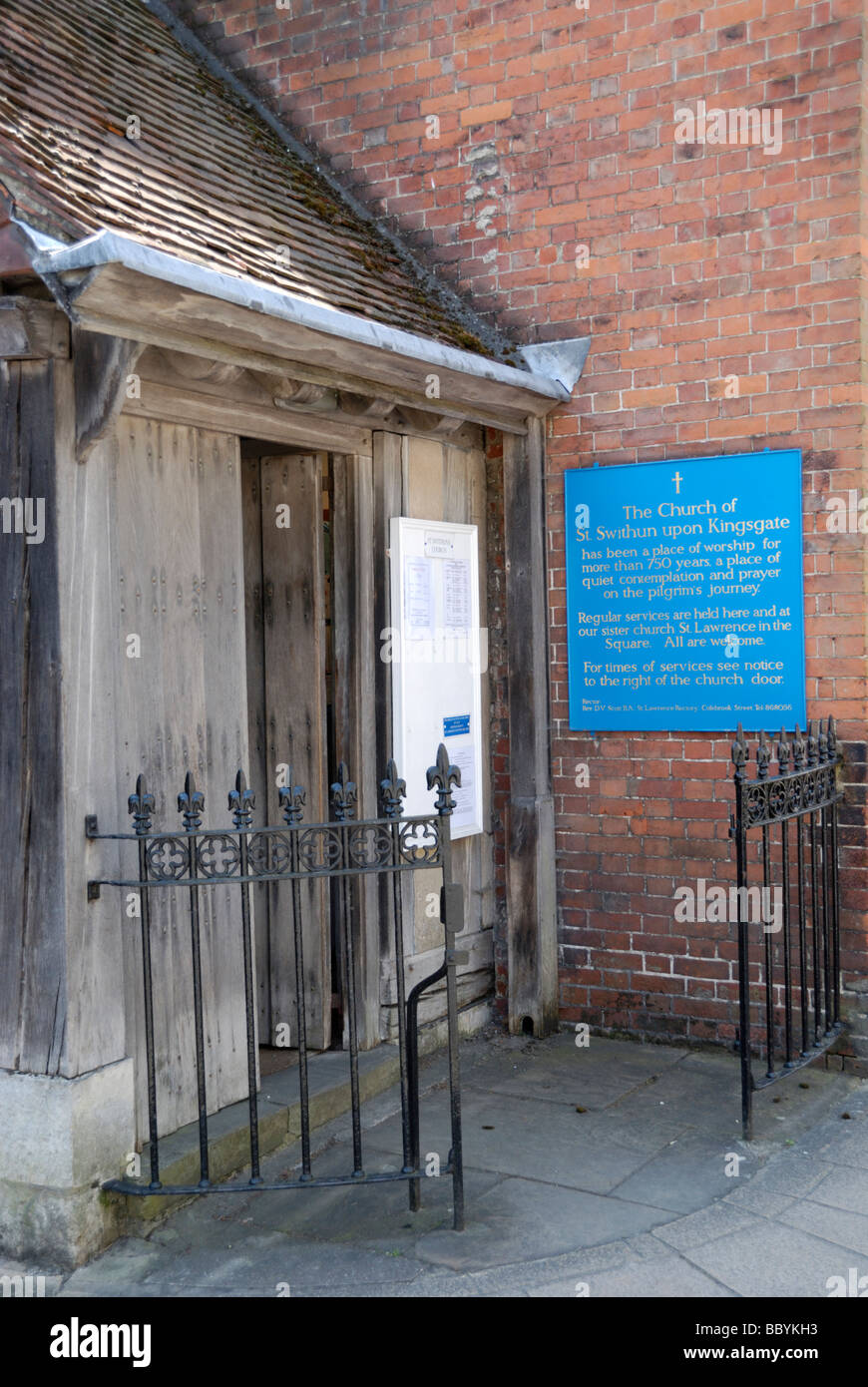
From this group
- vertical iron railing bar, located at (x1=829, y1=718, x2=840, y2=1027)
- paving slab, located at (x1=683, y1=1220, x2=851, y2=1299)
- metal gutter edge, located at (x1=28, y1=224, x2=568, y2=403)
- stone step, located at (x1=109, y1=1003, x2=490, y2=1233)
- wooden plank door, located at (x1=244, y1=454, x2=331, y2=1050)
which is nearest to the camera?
metal gutter edge, located at (x1=28, y1=224, x2=568, y2=403)

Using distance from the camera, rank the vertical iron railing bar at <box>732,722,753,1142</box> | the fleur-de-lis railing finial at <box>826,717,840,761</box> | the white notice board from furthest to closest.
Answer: the white notice board
the fleur-de-lis railing finial at <box>826,717,840,761</box>
the vertical iron railing bar at <box>732,722,753,1142</box>

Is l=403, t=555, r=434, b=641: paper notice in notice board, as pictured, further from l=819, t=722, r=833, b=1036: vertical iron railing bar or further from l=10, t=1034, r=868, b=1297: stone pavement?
l=10, t=1034, r=868, b=1297: stone pavement

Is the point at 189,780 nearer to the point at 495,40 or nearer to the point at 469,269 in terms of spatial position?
the point at 469,269

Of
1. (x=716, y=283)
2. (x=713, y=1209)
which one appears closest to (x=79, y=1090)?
(x=713, y=1209)

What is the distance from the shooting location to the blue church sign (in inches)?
219

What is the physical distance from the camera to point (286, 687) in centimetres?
562

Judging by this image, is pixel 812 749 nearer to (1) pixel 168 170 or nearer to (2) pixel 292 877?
(2) pixel 292 877

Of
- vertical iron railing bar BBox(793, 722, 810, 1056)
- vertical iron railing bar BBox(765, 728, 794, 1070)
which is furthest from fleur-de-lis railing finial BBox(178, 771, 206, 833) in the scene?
vertical iron railing bar BBox(793, 722, 810, 1056)

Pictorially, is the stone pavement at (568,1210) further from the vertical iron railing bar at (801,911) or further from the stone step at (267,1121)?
the vertical iron railing bar at (801,911)

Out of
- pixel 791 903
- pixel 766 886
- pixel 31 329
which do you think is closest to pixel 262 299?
pixel 31 329

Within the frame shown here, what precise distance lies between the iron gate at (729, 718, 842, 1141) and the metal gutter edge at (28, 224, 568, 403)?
1.85 meters

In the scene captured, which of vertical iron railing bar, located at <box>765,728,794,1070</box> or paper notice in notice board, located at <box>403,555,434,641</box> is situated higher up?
paper notice in notice board, located at <box>403,555,434,641</box>

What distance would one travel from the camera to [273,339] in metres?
4.22

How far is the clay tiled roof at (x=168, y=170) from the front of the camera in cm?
407
